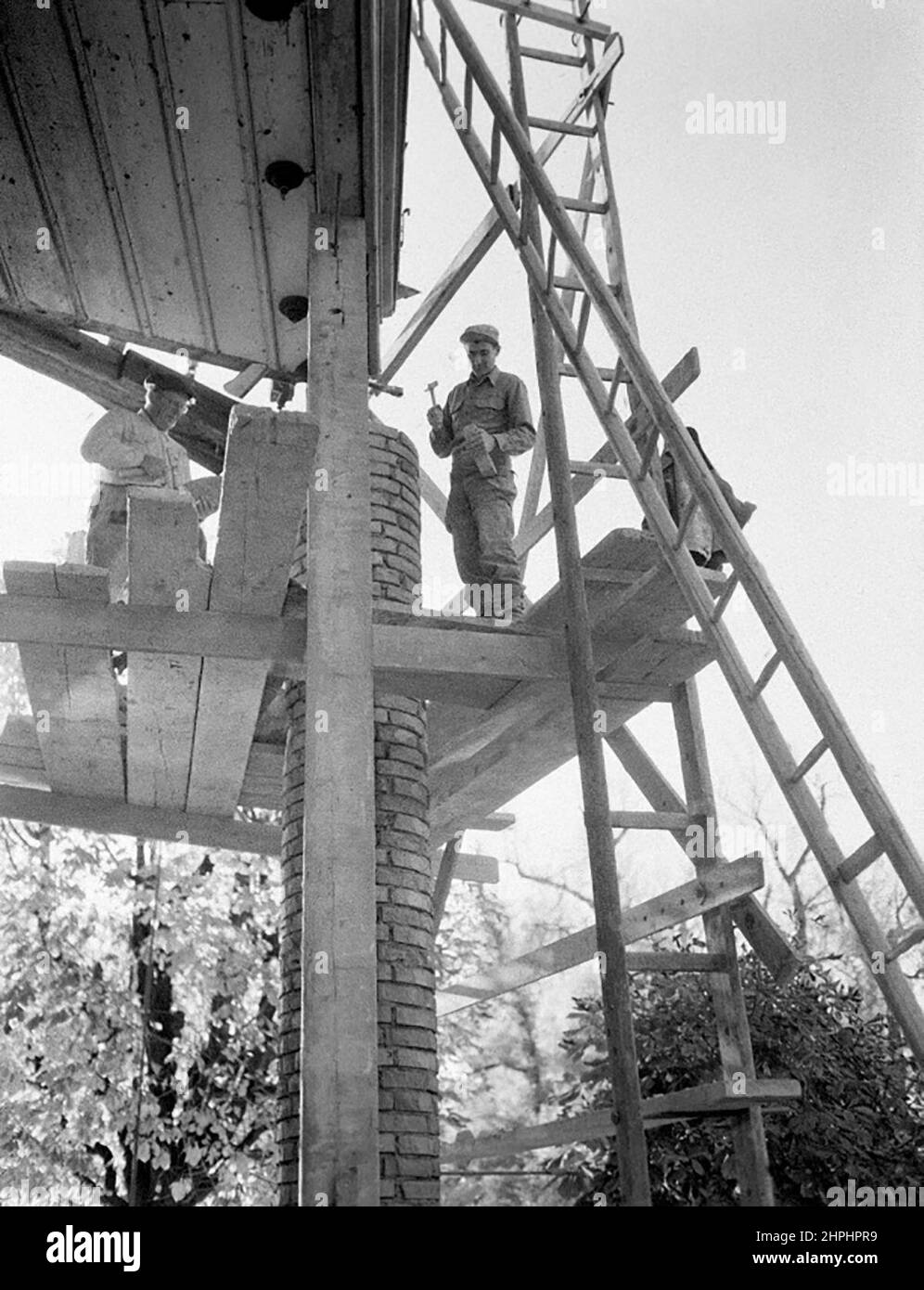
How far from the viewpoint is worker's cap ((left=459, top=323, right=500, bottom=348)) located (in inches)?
308

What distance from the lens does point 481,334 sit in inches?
308

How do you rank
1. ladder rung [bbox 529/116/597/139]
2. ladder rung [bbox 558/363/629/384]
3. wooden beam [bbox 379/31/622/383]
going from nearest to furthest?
ladder rung [bbox 558/363/629/384] → ladder rung [bbox 529/116/597/139] → wooden beam [bbox 379/31/622/383]

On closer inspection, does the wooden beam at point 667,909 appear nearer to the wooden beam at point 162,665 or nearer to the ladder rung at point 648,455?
the ladder rung at point 648,455

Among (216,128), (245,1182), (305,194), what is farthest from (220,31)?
(245,1182)

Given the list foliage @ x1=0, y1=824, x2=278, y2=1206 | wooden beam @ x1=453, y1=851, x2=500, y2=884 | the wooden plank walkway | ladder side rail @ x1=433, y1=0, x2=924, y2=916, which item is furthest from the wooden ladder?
foliage @ x1=0, y1=824, x2=278, y2=1206

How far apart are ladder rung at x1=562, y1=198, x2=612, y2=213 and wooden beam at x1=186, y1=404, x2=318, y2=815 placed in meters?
2.92

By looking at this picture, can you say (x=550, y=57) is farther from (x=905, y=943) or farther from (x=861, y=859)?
(x=905, y=943)

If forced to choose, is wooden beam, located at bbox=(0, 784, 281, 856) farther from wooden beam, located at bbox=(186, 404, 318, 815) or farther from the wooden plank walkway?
wooden beam, located at bbox=(186, 404, 318, 815)

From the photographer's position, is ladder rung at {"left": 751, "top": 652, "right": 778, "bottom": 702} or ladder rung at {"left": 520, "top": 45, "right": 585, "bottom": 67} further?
ladder rung at {"left": 520, "top": 45, "right": 585, "bottom": 67}

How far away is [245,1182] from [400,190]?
981 centimetres

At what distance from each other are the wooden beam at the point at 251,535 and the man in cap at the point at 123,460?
140 centimetres

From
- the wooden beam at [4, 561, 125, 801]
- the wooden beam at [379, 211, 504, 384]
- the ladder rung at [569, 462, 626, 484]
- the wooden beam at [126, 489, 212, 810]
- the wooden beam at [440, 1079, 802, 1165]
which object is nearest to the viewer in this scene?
the wooden beam at [126, 489, 212, 810]

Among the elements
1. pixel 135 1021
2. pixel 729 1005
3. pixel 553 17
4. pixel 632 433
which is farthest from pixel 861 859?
pixel 135 1021

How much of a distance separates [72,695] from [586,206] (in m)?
3.81
